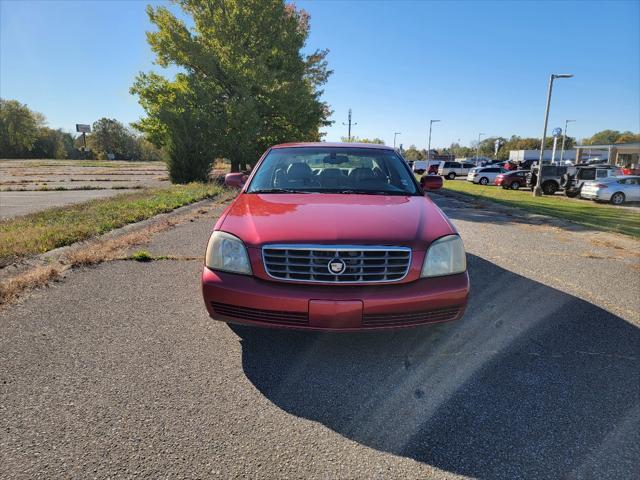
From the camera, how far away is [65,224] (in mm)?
6938

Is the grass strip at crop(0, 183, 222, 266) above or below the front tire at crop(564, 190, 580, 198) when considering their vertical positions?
above

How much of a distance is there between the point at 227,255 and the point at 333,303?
83 cm

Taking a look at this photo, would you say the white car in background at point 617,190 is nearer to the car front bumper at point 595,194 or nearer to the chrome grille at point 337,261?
the car front bumper at point 595,194

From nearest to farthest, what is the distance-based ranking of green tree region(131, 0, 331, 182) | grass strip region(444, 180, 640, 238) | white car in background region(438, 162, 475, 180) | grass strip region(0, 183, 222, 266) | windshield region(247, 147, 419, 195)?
windshield region(247, 147, 419, 195) → grass strip region(0, 183, 222, 266) → grass strip region(444, 180, 640, 238) → green tree region(131, 0, 331, 182) → white car in background region(438, 162, 475, 180)

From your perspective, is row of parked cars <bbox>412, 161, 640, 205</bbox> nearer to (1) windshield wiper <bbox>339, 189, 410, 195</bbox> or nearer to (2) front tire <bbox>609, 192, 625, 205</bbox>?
(2) front tire <bbox>609, 192, 625, 205</bbox>

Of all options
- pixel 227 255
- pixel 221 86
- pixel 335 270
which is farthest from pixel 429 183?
pixel 221 86

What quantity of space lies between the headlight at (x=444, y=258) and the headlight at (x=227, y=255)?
3.99 feet

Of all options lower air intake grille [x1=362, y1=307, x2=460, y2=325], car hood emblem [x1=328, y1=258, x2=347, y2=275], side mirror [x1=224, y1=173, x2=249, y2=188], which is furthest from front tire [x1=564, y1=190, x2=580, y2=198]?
car hood emblem [x1=328, y1=258, x2=347, y2=275]

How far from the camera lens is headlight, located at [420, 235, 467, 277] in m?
2.72

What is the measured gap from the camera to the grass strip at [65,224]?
533cm

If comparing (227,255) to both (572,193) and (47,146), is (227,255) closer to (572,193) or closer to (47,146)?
(572,193)

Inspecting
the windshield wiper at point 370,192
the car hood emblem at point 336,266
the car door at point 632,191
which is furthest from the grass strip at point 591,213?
the car hood emblem at point 336,266

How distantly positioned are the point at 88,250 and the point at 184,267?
1.52 metres

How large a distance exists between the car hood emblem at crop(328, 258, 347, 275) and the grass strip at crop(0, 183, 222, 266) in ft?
14.1
